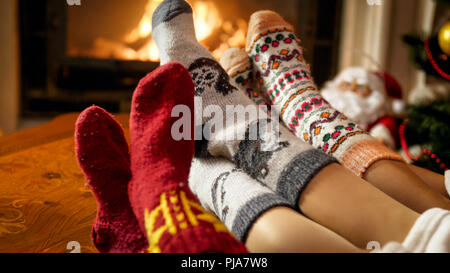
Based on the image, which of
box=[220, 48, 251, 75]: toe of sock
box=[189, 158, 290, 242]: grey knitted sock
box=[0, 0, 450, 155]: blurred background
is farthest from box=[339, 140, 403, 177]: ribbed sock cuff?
box=[0, 0, 450, 155]: blurred background

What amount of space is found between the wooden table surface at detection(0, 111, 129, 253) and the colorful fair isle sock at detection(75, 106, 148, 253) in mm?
44

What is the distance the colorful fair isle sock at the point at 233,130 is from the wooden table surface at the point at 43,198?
0.14 metres

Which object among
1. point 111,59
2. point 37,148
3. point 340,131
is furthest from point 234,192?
point 111,59

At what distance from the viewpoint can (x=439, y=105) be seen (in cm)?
103

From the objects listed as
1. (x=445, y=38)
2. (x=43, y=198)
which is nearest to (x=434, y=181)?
(x=43, y=198)

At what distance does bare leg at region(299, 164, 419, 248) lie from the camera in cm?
30

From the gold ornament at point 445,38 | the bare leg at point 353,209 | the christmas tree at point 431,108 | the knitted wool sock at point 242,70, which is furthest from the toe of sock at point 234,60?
the gold ornament at point 445,38

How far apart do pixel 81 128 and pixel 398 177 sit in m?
0.36

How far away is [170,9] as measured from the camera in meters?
0.50

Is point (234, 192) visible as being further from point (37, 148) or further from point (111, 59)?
point (111, 59)

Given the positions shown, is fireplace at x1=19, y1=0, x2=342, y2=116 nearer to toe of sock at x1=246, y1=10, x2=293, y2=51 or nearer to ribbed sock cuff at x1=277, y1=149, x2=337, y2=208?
toe of sock at x1=246, y1=10, x2=293, y2=51

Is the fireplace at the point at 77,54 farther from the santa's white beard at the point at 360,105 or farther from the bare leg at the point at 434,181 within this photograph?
the bare leg at the point at 434,181

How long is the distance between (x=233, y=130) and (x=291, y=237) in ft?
0.52

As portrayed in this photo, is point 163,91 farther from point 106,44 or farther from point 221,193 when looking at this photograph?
point 106,44
